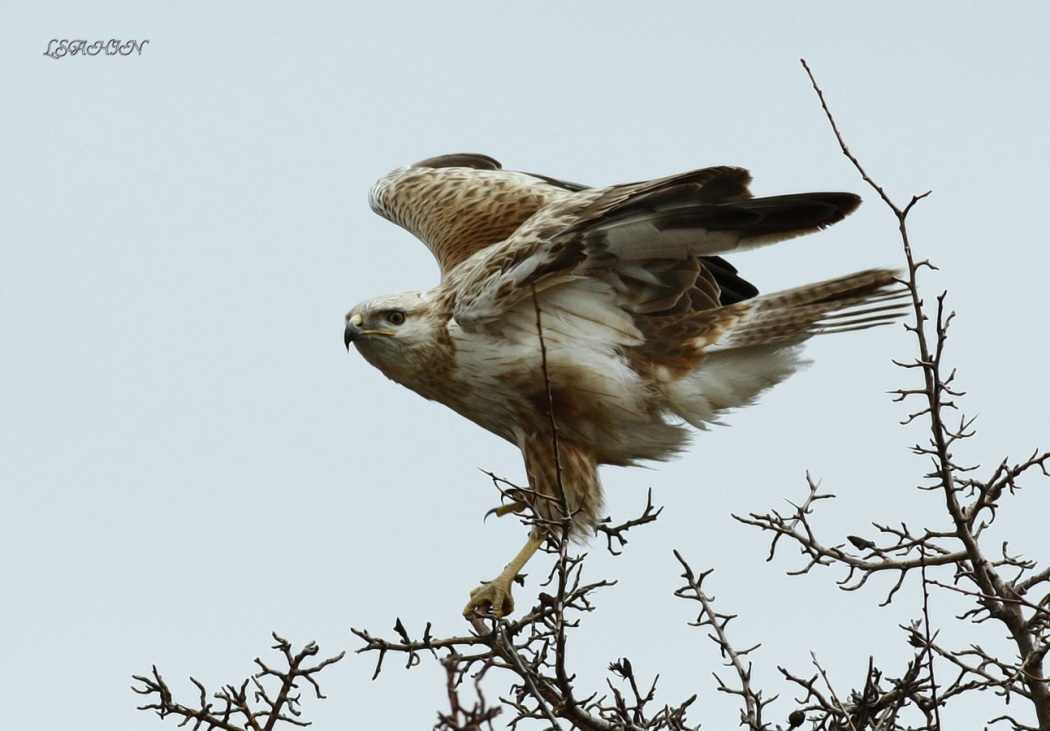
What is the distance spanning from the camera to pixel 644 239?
593 centimetres

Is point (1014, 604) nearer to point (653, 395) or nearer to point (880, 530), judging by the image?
point (880, 530)

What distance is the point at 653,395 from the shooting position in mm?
6312

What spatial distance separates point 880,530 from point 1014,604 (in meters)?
0.46

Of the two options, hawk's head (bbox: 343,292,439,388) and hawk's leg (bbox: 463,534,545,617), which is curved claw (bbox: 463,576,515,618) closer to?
hawk's leg (bbox: 463,534,545,617)

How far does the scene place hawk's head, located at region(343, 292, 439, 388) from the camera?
631 centimetres

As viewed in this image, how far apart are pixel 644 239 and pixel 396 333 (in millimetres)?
1199

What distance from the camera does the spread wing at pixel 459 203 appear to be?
750 centimetres

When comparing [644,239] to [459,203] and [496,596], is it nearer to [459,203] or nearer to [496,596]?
[496,596]

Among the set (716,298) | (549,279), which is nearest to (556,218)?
(549,279)

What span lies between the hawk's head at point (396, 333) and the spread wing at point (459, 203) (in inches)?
37.8

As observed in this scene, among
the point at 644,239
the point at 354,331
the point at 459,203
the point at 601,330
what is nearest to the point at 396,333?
the point at 354,331

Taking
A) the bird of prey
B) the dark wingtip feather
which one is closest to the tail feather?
the bird of prey

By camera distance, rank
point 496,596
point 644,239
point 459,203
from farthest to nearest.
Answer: point 459,203 → point 496,596 → point 644,239

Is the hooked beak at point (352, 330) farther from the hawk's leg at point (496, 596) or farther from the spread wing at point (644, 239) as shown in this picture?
the hawk's leg at point (496, 596)
